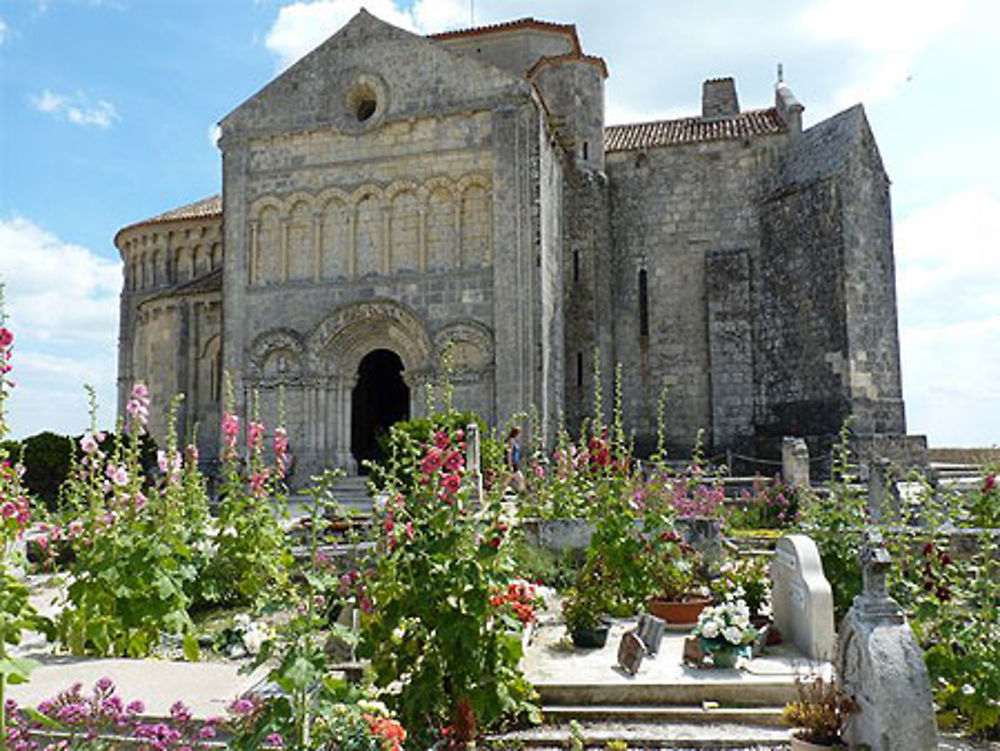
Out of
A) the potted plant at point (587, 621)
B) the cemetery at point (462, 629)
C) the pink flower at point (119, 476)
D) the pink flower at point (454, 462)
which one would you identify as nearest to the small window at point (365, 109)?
the cemetery at point (462, 629)

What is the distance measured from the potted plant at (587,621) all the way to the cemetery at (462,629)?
0.09 feet

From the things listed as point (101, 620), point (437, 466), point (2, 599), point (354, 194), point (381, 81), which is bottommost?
point (101, 620)

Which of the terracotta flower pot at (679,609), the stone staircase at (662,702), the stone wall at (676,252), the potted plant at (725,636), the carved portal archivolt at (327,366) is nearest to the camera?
the stone staircase at (662,702)

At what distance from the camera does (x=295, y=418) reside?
741 inches

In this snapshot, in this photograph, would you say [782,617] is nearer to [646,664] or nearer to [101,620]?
[646,664]

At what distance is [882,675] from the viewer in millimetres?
4215

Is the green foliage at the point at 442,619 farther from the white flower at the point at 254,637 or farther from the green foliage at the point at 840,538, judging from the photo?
the green foliage at the point at 840,538

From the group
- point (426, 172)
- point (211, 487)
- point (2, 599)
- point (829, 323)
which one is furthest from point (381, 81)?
point (2, 599)

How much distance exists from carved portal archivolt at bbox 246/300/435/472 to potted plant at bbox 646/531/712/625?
1065 centimetres

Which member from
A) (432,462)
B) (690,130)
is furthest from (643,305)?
(432,462)

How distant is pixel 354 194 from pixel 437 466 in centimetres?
1508

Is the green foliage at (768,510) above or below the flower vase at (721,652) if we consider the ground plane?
above

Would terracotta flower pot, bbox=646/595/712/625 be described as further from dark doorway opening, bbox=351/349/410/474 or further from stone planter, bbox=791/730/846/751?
dark doorway opening, bbox=351/349/410/474

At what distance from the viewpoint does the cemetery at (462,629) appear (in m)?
4.02
